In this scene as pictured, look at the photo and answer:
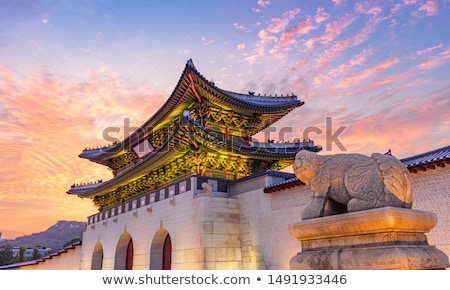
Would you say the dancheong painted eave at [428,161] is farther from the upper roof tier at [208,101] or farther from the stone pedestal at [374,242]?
the upper roof tier at [208,101]

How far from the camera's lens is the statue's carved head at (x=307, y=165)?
18.1 feet

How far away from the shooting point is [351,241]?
4.56 m

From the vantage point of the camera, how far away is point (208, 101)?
19.3 meters

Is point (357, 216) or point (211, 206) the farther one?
point (211, 206)

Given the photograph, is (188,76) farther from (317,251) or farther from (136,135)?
(317,251)

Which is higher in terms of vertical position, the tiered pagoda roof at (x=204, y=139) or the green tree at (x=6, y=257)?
the tiered pagoda roof at (x=204, y=139)

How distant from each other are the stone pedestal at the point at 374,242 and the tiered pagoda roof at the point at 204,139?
37.7 feet

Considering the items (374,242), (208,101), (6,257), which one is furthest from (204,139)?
(6,257)

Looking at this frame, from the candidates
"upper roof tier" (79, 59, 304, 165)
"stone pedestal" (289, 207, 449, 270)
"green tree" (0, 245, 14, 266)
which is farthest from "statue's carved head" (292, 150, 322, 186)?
"green tree" (0, 245, 14, 266)

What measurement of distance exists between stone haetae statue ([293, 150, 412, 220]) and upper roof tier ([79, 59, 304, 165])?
12768mm

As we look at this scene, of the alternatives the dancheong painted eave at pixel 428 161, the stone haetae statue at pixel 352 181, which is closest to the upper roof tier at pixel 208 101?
the dancheong painted eave at pixel 428 161
